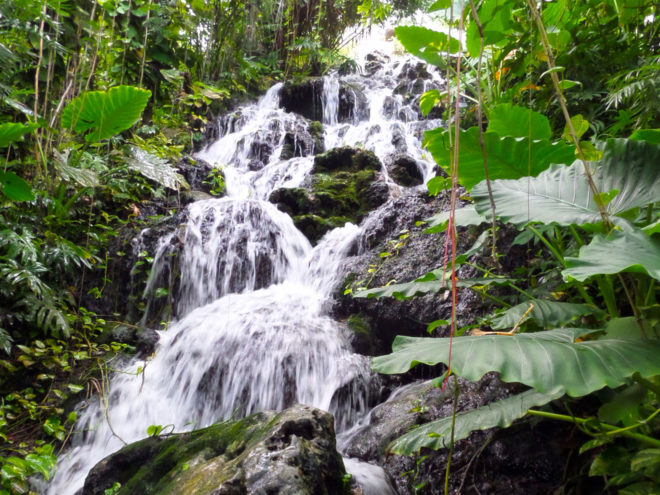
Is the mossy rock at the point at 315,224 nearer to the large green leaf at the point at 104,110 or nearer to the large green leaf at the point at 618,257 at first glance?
the large green leaf at the point at 104,110

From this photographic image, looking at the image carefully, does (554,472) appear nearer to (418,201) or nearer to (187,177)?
(418,201)

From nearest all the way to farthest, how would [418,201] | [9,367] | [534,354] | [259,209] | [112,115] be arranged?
[534,354] → [9,367] → [112,115] → [418,201] → [259,209]

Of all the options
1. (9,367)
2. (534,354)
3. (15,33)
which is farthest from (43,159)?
(534,354)

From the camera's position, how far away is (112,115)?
383cm

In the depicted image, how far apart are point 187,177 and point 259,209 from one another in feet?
5.54

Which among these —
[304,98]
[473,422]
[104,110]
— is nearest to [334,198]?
[104,110]

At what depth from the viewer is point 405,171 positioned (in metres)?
6.71

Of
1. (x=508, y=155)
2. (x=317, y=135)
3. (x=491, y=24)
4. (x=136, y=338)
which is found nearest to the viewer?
(x=508, y=155)

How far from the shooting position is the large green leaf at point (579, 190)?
4.00ft

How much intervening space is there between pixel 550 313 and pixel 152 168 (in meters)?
Result: 4.50

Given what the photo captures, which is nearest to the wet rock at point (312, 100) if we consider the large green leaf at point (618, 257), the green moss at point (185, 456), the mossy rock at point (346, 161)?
the mossy rock at point (346, 161)

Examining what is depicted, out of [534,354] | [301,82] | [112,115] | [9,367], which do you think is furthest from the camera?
[301,82]

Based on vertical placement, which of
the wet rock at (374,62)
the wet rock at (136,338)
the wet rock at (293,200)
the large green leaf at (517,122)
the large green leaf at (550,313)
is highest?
the wet rock at (374,62)

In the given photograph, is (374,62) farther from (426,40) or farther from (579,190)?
(579,190)
